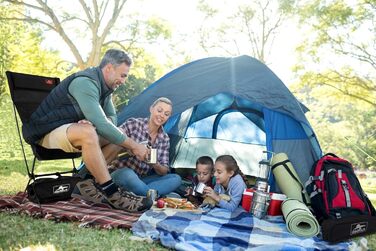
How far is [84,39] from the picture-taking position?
1214 centimetres

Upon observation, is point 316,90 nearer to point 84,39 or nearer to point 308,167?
point 84,39

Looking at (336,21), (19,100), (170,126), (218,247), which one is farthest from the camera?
(336,21)

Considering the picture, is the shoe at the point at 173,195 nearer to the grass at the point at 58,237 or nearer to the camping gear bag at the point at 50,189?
the camping gear bag at the point at 50,189

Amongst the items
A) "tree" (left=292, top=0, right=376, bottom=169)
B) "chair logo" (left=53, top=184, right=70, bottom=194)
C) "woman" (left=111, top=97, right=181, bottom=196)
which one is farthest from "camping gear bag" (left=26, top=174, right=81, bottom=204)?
"tree" (left=292, top=0, right=376, bottom=169)

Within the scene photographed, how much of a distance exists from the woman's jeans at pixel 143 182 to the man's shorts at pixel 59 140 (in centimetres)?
51

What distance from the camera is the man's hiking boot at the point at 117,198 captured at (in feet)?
9.87

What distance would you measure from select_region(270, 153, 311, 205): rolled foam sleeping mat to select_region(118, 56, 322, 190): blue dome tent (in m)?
0.32

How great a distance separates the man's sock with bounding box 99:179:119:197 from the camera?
115 inches

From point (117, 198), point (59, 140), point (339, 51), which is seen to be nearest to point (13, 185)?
point (59, 140)

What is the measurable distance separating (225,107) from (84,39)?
8.26 meters

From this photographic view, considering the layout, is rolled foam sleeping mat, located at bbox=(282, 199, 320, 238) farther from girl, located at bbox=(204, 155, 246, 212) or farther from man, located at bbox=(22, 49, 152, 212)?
man, located at bbox=(22, 49, 152, 212)

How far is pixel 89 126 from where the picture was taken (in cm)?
286

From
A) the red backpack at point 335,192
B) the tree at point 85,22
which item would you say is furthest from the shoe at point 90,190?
the tree at point 85,22

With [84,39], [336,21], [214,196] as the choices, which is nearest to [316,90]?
[336,21]
